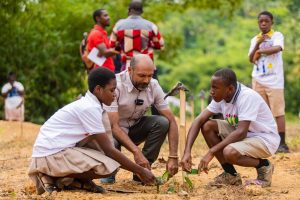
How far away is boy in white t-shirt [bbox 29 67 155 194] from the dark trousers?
29.1 inches

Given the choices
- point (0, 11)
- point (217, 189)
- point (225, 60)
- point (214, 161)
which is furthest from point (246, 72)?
point (217, 189)

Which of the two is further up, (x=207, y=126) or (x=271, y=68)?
(x=271, y=68)

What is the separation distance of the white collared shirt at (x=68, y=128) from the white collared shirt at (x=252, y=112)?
1.18m

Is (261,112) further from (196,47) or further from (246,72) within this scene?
(196,47)

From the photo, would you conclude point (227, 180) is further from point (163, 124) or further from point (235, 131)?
point (163, 124)

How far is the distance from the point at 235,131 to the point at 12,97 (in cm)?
924

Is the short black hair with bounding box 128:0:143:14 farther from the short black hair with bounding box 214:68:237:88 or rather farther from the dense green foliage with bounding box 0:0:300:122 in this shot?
the dense green foliage with bounding box 0:0:300:122

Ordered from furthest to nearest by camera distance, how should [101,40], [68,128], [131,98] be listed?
[101,40]
[131,98]
[68,128]

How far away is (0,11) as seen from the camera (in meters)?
14.9

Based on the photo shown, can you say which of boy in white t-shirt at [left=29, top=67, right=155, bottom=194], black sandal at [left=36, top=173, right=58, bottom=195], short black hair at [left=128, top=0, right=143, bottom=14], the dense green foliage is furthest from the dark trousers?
the dense green foliage

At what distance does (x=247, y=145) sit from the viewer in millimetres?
6512

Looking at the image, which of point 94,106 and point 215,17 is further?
point 215,17

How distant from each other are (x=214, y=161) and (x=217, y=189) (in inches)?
82.2

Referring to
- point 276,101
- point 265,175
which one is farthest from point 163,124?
point 276,101
